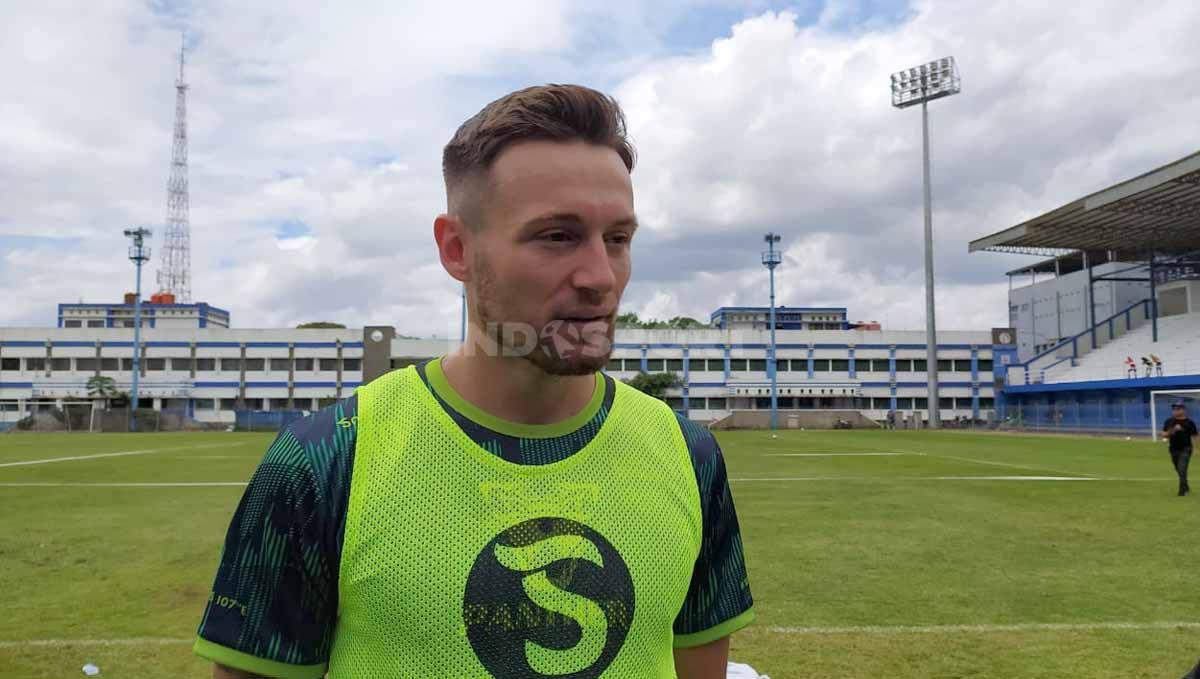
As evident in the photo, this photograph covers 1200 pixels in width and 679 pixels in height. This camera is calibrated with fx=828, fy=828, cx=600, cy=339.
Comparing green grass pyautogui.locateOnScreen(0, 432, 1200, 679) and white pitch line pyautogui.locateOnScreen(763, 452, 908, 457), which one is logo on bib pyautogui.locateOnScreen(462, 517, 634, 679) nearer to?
green grass pyautogui.locateOnScreen(0, 432, 1200, 679)

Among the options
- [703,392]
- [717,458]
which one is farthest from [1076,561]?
[703,392]

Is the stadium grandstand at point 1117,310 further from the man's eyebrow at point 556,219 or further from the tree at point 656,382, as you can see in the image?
the man's eyebrow at point 556,219

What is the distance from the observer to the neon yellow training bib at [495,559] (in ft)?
4.49

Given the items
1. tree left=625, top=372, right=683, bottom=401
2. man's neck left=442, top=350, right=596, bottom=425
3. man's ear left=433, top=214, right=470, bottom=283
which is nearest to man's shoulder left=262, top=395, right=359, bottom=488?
man's neck left=442, top=350, right=596, bottom=425

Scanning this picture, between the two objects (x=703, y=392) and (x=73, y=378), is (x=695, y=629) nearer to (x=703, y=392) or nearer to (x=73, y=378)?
(x=703, y=392)

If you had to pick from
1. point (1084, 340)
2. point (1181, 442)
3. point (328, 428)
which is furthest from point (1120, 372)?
point (328, 428)

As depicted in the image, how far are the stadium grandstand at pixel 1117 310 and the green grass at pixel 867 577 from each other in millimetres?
28919

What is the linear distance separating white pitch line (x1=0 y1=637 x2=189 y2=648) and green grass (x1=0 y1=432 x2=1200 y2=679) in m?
0.02

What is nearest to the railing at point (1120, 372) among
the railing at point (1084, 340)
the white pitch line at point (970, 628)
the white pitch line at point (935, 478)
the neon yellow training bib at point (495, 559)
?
the railing at point (1084, 340)

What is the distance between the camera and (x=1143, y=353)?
152ft

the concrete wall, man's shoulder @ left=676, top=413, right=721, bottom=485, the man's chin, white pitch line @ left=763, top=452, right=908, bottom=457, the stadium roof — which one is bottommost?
white pitch line @ left=763, top=452, right=908, bottom=457

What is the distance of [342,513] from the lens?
1.40 metres

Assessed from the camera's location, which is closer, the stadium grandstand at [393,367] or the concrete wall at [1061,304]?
the concrete wall at [1061,304]

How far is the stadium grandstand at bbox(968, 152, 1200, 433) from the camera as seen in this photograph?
3900cm
